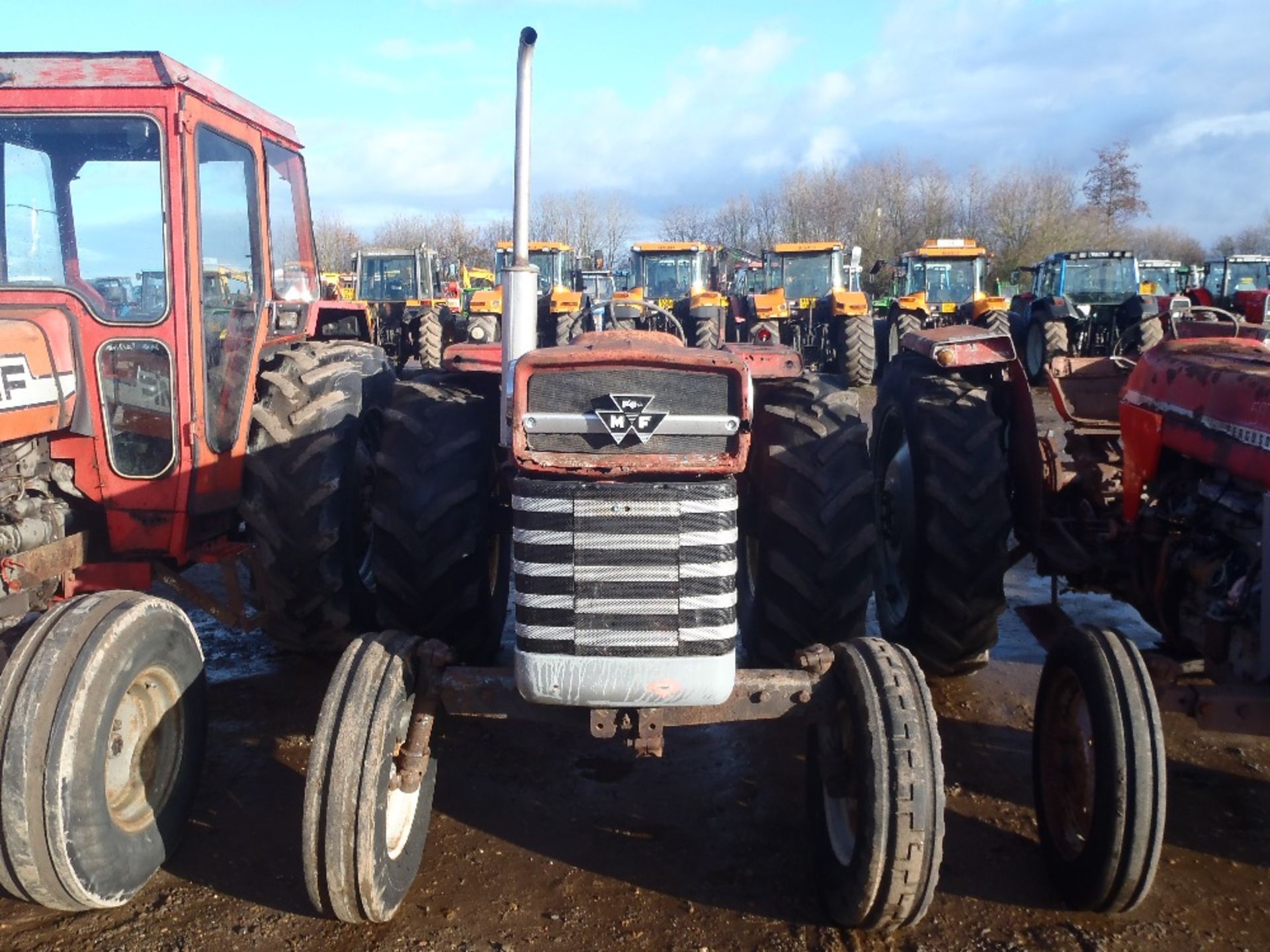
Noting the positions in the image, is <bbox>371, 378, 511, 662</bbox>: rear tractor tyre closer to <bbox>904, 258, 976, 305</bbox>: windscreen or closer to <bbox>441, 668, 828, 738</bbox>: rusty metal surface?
<bbox>441, 668, 828, 738</bbox>: rusty metal surface

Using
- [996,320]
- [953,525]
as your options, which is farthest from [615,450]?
[996,320]

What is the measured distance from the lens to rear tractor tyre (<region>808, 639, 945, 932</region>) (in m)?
2.52

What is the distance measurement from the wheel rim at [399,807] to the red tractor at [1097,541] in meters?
1.86

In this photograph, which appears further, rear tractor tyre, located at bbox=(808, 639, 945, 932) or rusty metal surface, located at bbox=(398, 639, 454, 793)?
rusty metal surface, located at bbox=(398, 639, 454, 793)

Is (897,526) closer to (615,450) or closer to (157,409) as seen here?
(615,450)

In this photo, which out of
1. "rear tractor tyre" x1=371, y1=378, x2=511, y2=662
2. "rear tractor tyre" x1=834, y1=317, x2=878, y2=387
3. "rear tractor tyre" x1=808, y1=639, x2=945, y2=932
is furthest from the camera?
"rear tractor tyre" x1=834, y1=317, x2=878, y2=387

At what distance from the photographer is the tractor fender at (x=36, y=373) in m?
3.44

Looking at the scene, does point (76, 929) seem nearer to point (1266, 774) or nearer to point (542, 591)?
point (542, 591)

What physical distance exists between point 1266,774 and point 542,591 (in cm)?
286

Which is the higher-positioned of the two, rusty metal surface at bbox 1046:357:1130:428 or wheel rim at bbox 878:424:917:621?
rusty metal surface at bbox 1046:357:1130:428

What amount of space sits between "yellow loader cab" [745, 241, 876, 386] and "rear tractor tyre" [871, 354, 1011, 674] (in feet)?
35.7

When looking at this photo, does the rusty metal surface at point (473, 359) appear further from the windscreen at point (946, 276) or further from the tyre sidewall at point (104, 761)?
the windscreen at point (946, 276)

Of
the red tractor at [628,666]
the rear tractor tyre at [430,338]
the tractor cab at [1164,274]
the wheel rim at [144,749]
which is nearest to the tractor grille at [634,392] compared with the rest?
the red tractor at [628,666]

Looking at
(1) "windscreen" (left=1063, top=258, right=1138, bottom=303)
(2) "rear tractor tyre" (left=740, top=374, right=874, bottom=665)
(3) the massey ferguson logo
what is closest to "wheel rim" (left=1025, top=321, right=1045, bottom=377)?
(1) "windscreen" (left=1063, top=258, right=1138, bottom=303)
